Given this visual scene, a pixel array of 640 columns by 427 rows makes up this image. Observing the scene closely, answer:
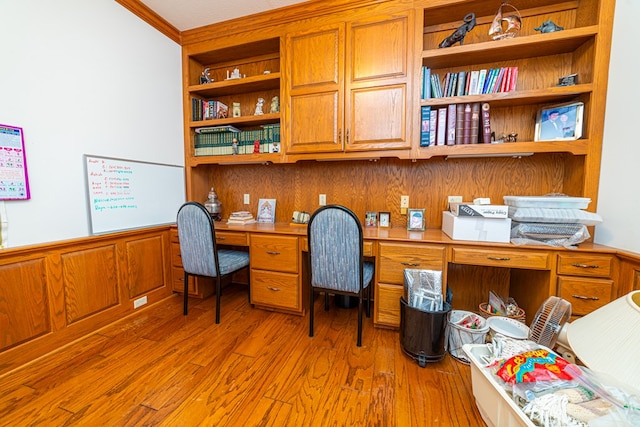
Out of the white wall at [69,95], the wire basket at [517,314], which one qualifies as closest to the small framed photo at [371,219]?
the wire basket at [517,314]

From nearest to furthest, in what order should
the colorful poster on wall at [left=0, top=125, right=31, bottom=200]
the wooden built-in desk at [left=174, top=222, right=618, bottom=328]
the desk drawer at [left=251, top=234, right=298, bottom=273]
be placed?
the colorful poster on wall at [left=0, top=125, right=31, bottom=200]
the wooden built-in desk at [left=174, top=222, right=618, bottom=328]
the desk drawer at [left=251, top=234, right=298, bottom=273]

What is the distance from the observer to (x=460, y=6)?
1.86 m

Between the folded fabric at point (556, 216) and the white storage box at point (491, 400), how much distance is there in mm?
907

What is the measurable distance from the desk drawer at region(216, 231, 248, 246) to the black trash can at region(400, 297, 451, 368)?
1.44 meters

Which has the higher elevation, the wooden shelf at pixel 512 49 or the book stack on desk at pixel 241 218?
the wooden shelf at pixel 512 49

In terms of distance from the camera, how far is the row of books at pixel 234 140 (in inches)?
95.7

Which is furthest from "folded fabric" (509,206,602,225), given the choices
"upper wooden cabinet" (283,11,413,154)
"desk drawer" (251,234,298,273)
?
"desk drawer" (251,234,298,273)

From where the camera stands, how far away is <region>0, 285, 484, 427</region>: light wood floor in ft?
3.97

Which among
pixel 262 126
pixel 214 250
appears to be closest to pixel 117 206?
pixel 214 250

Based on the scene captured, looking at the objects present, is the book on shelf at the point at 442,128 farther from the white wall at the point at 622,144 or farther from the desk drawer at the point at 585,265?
the desk drawer at the point at 585,265

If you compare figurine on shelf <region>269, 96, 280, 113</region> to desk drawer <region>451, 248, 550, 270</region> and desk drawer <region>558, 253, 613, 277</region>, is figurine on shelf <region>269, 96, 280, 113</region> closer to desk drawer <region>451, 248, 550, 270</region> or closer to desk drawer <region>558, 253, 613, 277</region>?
desk drawer <region>451, 248, 550, 270</region>

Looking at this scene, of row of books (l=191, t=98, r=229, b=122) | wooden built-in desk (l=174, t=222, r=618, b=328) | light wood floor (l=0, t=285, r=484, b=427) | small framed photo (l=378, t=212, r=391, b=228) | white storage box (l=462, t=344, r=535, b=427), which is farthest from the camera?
row of books (l=191, t=98, r=229, b=122)

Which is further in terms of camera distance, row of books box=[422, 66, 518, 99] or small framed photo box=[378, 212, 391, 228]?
small framed photo box=[378, 212, 391, 228]

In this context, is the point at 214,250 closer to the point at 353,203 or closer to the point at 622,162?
the point at 353,203
